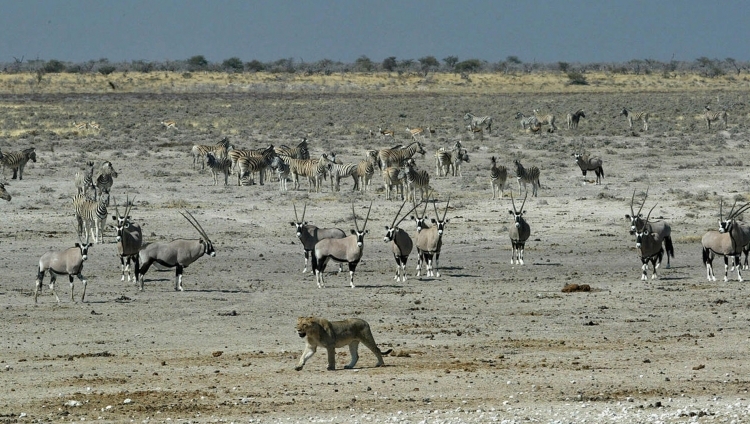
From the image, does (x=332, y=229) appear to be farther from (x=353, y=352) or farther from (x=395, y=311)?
(x=353, y=352)

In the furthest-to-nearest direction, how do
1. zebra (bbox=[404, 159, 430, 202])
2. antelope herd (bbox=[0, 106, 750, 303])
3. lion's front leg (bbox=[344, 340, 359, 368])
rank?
zebra (bbox=[404, 159, 430, 202]) → antelope herd (bbox=[0, 106, 750, 303]) → lion's front leg (bbox=[344, 340, 359, 368])

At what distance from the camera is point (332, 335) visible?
12.0 meters

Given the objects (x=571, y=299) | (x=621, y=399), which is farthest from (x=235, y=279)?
(x=621, y=399)

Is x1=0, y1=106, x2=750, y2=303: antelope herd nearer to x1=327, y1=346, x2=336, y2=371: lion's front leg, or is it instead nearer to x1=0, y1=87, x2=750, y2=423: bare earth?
x1=0, y1=87, x2=750, y2=423: bare earth

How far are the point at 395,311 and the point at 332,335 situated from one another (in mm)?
4823

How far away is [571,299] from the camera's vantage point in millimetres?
17875

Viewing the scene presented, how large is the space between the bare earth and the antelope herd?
408mm

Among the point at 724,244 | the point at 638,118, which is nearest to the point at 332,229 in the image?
the point at 724,244

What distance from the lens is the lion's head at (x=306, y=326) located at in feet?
38.7

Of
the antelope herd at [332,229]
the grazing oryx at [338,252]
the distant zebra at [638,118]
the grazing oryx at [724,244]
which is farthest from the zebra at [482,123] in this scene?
the grazing oryx at [338,252]

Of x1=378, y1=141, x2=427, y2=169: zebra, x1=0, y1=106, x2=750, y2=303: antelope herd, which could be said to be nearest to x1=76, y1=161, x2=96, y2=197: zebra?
x1=0, y1=106, x2=750, y2=303: antelope herd

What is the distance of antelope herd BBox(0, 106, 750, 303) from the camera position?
1889cm

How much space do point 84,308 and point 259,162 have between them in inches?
698

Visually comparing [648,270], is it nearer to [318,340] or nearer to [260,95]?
[318,340]
